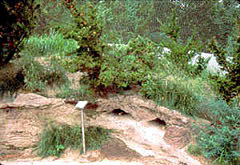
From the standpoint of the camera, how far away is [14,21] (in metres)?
4.00

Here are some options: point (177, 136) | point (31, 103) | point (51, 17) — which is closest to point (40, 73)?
point (31, 103)

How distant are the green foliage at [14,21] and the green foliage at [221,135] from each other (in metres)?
3.24

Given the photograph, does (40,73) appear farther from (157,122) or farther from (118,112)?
(157,122)

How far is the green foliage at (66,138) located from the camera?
12.6ft

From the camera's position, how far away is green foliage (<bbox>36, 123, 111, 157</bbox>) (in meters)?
3.85

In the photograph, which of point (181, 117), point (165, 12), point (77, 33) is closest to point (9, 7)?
point (77, 33)

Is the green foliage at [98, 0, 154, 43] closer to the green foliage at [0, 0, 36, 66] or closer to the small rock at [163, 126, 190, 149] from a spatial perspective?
the green foliage at [0, 0, 36, 66]

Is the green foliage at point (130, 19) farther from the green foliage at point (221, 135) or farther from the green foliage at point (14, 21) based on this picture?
the green foliage at point (221, 135)

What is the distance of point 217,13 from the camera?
6051 mm

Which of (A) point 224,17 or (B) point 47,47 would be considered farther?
(A) point 224,17

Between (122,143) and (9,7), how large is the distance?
111 inches

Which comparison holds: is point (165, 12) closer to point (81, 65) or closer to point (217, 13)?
point (217, 13)

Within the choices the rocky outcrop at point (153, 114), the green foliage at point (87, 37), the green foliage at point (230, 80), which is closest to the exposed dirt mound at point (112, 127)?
the rocky outcrop at point (153, 114)

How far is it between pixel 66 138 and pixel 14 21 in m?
2.14
